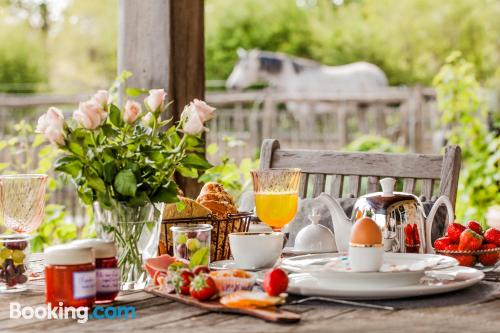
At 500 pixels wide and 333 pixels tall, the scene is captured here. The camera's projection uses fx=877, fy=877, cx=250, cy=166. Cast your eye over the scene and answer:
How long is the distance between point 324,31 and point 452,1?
229 centimetres

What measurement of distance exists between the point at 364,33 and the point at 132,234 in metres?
14.5

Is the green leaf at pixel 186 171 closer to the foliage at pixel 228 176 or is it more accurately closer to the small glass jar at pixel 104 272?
the small glass jar at pixel 104 272

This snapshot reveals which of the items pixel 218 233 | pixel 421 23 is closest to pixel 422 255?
pixel 218 233

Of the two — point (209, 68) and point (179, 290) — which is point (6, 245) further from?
point (209, 68)

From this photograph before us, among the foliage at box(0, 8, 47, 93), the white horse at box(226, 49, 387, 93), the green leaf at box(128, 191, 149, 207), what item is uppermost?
the foliage at box(0, 8, 47, 93)

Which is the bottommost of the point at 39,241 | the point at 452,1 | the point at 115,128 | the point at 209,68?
the point at 39,241

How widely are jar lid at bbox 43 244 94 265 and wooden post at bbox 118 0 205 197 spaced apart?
4.19 feet

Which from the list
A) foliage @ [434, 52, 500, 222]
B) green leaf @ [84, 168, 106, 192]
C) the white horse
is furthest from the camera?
the white horse

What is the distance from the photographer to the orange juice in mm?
1810

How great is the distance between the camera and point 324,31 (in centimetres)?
1578

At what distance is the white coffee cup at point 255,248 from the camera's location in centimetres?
164

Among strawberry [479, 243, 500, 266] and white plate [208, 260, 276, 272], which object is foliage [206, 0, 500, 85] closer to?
strawberry [479, 243, 500, 266]

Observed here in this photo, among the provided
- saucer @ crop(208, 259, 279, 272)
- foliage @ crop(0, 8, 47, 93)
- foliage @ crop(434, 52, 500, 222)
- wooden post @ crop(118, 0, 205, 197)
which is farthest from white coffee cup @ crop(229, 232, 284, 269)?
foliage @ crop(0, 8, 47, 93)

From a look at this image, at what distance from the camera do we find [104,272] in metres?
1.48
